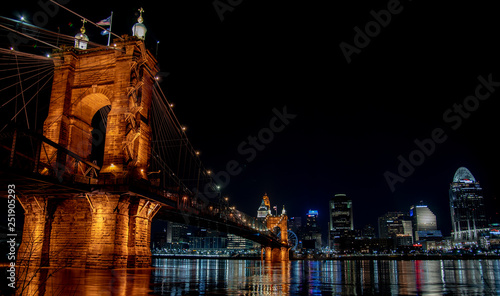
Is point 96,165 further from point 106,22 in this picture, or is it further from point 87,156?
point 106,22

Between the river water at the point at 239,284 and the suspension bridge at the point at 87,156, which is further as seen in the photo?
the suspension bridge at the point at 87,156

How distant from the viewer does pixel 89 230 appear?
2750 cm

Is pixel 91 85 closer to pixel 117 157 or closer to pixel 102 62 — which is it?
pixel 102 62

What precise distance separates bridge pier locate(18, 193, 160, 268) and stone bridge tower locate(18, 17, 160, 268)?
7 cm

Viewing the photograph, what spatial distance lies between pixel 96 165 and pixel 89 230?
5158 mm

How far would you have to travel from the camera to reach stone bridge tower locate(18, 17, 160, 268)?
26.0 m

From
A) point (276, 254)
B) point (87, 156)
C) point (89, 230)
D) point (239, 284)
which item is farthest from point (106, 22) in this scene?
point (276, 254)

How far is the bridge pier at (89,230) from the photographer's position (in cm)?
2570

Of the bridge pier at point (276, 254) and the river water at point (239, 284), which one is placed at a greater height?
Result: the river water at point (239, 284)

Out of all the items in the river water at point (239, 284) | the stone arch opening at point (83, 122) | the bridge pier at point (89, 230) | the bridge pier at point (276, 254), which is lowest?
the bridge pier at point (276, 254)

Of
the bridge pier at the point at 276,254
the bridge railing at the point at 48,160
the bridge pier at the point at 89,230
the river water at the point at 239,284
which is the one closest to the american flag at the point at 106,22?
the bridge railing at the point at 48,160

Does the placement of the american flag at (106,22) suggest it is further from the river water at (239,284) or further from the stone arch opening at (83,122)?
the river water at (239,284)

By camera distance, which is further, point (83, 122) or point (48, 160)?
point (83, 122)

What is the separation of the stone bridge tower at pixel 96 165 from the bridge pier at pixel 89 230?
0.22 ft
